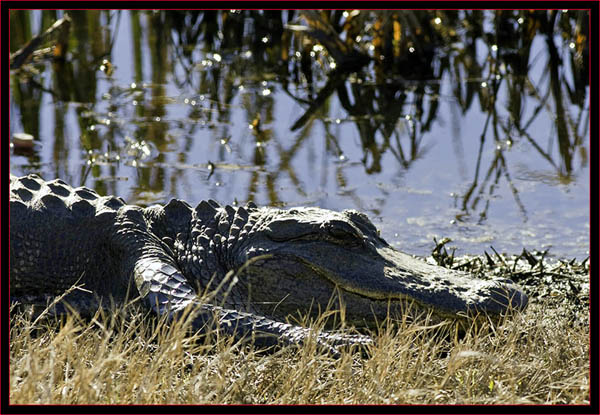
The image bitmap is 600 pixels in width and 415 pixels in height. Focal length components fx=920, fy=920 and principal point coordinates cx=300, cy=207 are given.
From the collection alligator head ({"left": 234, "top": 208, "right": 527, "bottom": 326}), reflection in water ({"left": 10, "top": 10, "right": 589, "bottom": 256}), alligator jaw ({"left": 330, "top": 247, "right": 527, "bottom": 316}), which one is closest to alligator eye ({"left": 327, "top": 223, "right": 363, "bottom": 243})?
alligator head ({"left": 234, "top": 208, "right": 527, "bottom": 326})

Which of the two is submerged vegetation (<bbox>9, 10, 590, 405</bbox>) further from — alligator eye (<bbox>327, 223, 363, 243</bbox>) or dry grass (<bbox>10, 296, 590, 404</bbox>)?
alligator eye (<bbox>327, 223, 363, 243</bbox>)

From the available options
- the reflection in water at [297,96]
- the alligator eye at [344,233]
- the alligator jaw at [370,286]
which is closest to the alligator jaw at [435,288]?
the alligator jaw at [370,286]

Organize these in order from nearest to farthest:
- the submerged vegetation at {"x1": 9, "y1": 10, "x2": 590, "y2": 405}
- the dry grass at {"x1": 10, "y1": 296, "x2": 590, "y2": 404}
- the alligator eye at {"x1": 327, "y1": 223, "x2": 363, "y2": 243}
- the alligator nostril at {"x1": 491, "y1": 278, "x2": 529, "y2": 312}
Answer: the dry grass at {"x1": 10, "y1": 296, "x2": 590, "y2": 404} → the submerged vegetation at {"x1": 9, "y1": 10, "x2": 590, "y2": 405} → the alligator nostril at {"x1": 491, "y1": 278, "x2": 529, "y2": 312} → the alligator eye at {"x1": 327, "y1": 223, "x2": 363, "y2": 243}

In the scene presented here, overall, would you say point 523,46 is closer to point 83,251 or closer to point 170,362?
point 83,251

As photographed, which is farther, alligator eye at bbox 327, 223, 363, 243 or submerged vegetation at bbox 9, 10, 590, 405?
alligator eye at bbox 327, 223, 363, 243

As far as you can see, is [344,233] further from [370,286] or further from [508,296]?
[508,296]

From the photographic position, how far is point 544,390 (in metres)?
3.51

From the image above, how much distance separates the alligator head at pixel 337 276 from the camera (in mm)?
4078

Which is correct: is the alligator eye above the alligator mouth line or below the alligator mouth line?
above

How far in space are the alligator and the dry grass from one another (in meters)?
0.23

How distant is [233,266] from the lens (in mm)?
4301

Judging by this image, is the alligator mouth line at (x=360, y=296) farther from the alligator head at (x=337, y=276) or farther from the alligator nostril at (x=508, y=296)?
the alligator nostril at (x=508, y=296)

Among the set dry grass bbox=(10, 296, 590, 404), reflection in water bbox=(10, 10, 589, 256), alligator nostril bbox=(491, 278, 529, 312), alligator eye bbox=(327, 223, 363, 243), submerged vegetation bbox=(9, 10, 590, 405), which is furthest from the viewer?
reflection in water bbox=(10, 10, 589, 256)

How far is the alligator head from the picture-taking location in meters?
4.08
